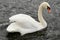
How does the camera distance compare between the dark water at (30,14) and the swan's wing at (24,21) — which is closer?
the dark water at (30,14)

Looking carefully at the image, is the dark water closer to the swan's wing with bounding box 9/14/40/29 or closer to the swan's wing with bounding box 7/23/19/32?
the swan's wing with bounding box 7/23/19/32

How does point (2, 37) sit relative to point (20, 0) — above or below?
below

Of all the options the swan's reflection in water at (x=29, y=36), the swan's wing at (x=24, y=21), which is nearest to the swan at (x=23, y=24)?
the swan's wing at (x=24, y=21)

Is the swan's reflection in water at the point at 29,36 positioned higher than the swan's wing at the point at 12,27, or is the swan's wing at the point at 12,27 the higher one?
the swan's wing at the point at 12,27

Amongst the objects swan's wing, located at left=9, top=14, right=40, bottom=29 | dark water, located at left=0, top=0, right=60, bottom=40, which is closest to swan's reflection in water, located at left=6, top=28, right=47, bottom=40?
dark water, located at left=0, top=0, right=60, bottom=40

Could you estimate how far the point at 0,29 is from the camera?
8.59 meters

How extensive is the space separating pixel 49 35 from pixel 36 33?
19.5 inches

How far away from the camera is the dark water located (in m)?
8.34

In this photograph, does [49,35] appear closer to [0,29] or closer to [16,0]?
[0,29]

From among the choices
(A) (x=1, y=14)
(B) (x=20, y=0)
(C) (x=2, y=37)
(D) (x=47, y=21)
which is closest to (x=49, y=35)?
(D) (x=47, y=21)

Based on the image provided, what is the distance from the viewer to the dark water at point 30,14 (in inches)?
328

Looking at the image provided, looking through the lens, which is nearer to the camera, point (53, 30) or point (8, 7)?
point (53, 30)

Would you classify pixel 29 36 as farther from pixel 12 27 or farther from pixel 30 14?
pixel 30 14

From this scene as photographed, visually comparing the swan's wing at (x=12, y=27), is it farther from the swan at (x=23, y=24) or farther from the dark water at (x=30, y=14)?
the dark water at (x=30, y=14)
